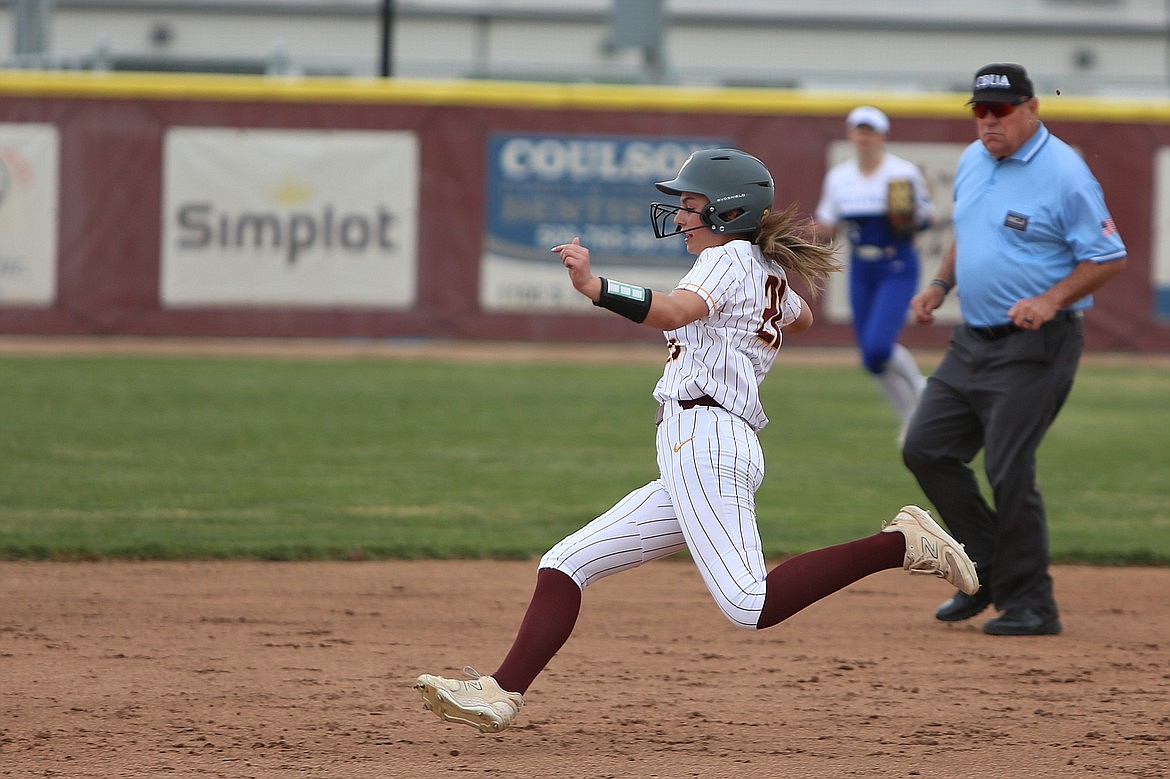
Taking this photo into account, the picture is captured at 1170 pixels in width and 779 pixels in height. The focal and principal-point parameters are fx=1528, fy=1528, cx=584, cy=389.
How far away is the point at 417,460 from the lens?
33.5 ft

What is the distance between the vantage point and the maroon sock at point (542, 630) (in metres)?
4.36

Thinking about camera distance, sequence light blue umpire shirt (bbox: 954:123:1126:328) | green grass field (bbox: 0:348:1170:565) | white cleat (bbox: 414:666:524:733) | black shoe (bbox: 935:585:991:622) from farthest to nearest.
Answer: green grass field (bbox: 0:348:1170:565) → black shoe (bbox: 935:585:991:622) → light blue umpire shirt (bbox: 954:123:1126:328) → white cleat (bbox: 414:666:524:733)

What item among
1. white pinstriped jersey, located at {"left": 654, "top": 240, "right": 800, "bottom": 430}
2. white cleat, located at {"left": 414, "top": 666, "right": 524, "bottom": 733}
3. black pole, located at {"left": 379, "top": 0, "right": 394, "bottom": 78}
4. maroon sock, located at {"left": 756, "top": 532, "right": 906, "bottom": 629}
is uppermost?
black pole, located at {"left": 379, "top": 0, "right": 394, "bottom": 78}

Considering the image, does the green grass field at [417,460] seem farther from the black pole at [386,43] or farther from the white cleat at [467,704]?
the black pole at [386,43]

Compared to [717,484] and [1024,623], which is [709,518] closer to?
[717,484]

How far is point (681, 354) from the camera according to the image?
4438mm

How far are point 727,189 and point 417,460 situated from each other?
6.05 meters

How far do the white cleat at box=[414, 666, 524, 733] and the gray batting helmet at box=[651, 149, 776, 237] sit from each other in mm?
1412

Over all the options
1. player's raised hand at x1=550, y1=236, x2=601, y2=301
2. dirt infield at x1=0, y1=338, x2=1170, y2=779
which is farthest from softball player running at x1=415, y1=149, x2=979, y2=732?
dirt infield at x1=0, y1=338, x2=1170, y2=779

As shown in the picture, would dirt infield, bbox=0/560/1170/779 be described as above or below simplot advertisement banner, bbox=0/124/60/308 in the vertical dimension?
below

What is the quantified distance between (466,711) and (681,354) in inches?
46.6

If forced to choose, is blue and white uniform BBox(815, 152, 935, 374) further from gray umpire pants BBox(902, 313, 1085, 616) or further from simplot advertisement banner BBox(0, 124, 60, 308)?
simplot advertisement banner BBox(0, 124, 60, 308)

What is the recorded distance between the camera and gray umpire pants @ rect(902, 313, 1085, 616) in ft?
19.1

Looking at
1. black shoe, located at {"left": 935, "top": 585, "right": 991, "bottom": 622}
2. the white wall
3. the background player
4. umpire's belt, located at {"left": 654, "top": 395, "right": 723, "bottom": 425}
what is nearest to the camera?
umpire's belt, located at {"left": 654, "top": 395, "right": 723, "bottom": 425}
